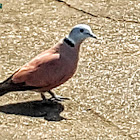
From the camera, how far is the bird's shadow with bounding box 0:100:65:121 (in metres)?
4.51

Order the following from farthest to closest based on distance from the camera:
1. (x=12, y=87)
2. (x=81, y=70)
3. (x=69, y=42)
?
(x=81, y=70)
(x=69, y=42)
(x=12, y=87)

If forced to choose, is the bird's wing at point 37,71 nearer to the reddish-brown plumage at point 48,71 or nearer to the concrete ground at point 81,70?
the reddish-brown plumage at point 48,71

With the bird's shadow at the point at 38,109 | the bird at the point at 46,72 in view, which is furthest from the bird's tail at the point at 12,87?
the bird's shadow at the point at 38,109

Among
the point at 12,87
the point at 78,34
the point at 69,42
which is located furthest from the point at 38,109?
the point at 78,34

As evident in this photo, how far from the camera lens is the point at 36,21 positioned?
245 inches

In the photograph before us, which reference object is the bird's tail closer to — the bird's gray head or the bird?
the bird

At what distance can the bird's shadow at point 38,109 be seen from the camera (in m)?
4.51

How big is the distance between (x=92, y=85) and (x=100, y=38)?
3.56 feet

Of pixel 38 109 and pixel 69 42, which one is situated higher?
pixel 69 42

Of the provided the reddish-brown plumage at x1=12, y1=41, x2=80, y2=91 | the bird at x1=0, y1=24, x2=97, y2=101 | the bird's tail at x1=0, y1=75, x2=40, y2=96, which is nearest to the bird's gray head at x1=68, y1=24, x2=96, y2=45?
the bird at x1=0, y1=24, x2=97, y2=101

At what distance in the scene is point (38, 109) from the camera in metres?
4.59

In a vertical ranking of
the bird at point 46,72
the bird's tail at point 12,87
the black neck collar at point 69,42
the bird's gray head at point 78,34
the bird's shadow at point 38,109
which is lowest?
the bird's shadow at point 38,109

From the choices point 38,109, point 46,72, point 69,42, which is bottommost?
point 38,109

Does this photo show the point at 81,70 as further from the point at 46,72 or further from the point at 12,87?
the point at 12,87
